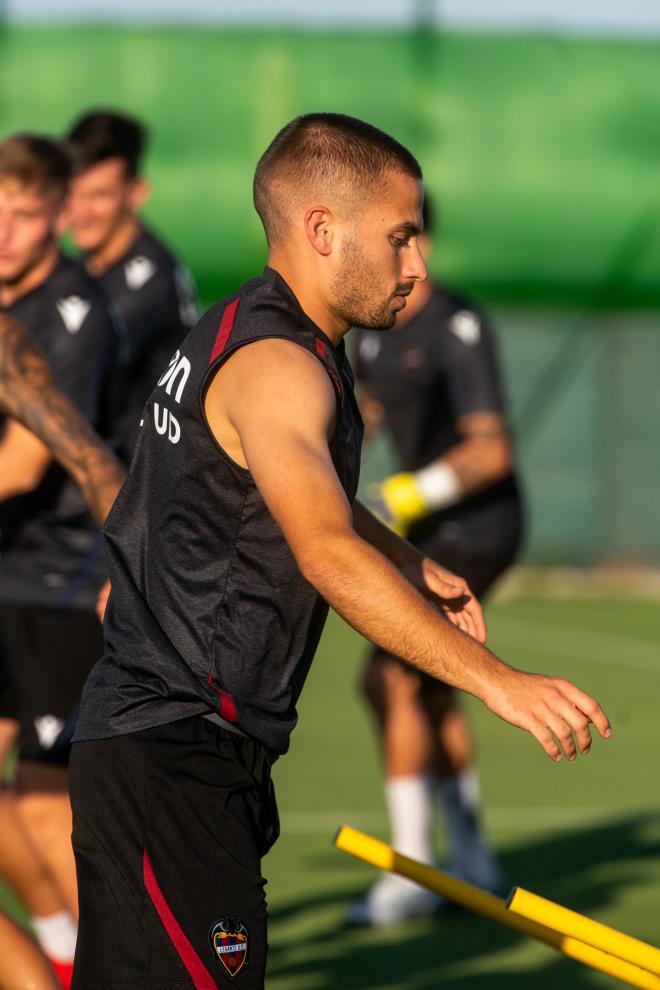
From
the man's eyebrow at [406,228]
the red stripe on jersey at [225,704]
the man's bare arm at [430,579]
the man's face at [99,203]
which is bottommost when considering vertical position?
the man's face at [99,203]

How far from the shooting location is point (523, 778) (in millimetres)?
8844

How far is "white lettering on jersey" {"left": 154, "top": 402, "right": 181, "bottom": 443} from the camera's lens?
11.2 ft

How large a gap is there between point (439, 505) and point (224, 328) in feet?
11.0

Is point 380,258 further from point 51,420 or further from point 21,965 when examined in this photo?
point 21,965

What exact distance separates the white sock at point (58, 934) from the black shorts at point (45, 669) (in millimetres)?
427

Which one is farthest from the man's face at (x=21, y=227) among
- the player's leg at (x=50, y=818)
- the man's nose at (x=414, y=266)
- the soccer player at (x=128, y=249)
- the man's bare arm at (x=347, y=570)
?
the man's bare arm at (x=347, y=570)

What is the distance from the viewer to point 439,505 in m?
6.66

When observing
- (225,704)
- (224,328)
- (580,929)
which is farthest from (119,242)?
(580,929)

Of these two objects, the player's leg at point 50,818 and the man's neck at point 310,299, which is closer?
the man's neck at point 310,299

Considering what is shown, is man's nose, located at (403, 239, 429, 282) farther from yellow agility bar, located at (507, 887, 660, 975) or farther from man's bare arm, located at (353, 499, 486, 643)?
yellow agility bar, located at (507, 887, 660, 975)

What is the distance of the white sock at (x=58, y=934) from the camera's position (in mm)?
4859

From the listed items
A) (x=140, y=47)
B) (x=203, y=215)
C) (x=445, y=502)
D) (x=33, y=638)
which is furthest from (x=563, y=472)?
(x=33, y=638)

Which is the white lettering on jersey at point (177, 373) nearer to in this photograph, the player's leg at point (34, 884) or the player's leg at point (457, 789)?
the player's leg at point (34, 884)

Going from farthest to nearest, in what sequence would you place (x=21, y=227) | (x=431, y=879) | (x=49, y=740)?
(x=21, y=227) → (x=49, y=740) → (x=431, y=879)
